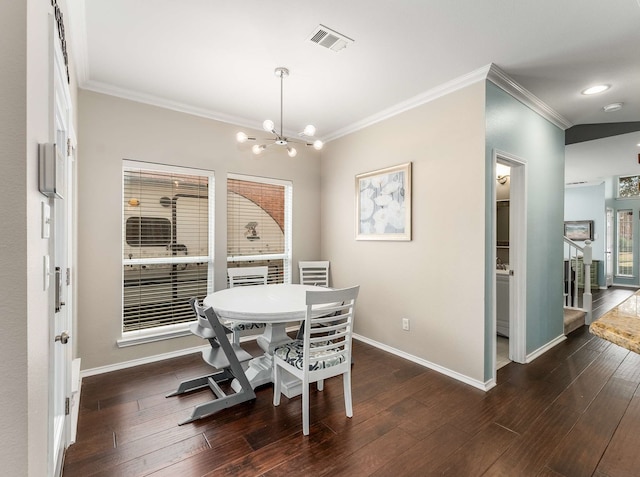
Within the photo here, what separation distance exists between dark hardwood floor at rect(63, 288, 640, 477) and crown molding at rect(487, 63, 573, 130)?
273 centimetres

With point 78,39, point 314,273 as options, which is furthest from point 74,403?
point 314,273

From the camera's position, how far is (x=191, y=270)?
3594mm

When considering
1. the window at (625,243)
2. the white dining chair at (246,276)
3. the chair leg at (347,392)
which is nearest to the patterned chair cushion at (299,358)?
the chair leg at (347,392)

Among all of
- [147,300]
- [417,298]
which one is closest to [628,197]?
[417,298]

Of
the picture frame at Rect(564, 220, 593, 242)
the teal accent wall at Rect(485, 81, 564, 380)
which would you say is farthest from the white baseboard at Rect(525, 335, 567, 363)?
the picture frame at Rect(564, 220, 593, 242)

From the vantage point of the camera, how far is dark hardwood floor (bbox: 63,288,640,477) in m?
1.82

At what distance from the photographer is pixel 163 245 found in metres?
3.40

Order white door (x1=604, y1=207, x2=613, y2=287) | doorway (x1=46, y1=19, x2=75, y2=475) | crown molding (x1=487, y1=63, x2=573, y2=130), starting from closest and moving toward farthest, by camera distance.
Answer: doorway (x1=46, y1=19, x2=75, y2=475)
crown molding (x1=487, y1=63, x2=573, y2=130)
white door (x1=604, y1=207, x2=613, y2=287)

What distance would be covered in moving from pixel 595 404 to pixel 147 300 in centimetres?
422

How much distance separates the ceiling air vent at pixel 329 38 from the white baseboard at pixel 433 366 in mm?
3017

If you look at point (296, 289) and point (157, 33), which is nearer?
point (157, 33)

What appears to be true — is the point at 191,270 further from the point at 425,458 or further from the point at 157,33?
the point at 425,458

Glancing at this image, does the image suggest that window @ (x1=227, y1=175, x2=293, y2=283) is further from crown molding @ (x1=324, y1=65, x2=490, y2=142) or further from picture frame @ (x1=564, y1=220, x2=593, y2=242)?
picture frame @ (x1=564, y1=220, x2=593, y2=242)

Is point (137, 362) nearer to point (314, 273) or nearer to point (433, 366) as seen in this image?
point (314, 273)
